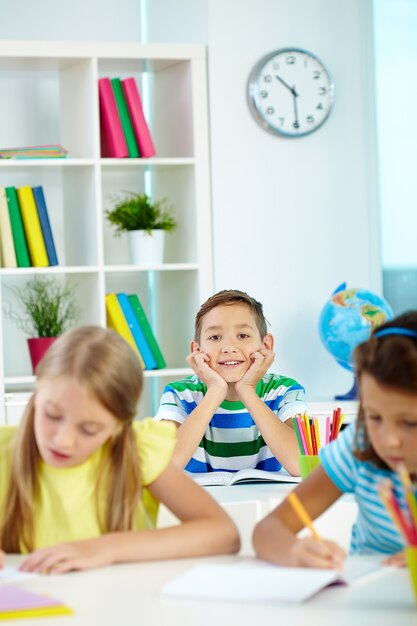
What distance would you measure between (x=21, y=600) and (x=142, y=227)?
3075 millimetres

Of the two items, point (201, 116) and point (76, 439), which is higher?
point (201, 116)

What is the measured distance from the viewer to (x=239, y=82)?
4.32 m

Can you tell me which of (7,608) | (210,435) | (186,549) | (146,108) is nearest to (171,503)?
(186,549)

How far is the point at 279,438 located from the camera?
8.21 feet

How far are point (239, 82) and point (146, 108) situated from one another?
52 cm

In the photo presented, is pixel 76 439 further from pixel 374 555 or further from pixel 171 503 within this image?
pixel 374 555

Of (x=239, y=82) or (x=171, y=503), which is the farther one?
(x=239, y=82)

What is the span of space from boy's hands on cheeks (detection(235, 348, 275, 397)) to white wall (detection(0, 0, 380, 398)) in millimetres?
1640

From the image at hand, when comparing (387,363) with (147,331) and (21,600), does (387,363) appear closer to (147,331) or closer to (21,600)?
(21,600)

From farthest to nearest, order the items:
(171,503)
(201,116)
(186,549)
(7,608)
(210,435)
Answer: (201,116)
(210,435)
(171,503)
(186,549)
(7,608)

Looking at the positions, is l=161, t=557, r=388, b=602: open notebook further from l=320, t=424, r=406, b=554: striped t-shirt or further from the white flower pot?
the white flower pot

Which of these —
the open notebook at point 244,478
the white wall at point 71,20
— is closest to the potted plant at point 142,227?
the white wall at point 71,20

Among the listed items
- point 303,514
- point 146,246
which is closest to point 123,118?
point 146,246

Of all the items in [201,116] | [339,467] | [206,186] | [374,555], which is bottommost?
[374,555]
